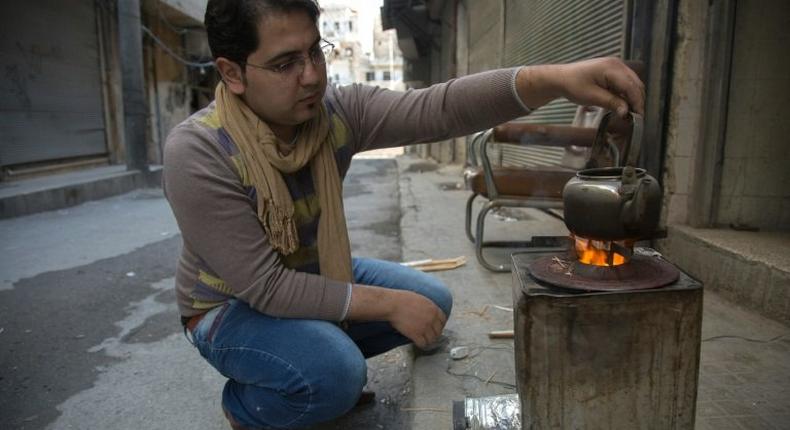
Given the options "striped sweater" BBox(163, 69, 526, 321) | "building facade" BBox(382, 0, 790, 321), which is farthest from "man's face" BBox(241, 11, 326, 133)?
"building facade" BBox(382, 0, 790, 321)

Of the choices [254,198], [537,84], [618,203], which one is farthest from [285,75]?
[618,203]

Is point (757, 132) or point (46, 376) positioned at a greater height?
point (757, 132)

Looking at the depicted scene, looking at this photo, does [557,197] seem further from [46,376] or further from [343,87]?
[46,376]

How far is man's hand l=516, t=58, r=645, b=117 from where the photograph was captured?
1.32 m

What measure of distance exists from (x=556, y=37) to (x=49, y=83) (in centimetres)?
858

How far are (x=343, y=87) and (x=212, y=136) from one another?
0.57 m

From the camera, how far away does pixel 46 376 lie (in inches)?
94.8

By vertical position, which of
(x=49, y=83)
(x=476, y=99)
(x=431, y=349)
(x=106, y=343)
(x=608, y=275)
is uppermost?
(x=49, y=83)

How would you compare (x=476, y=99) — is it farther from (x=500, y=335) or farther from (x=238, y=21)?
(x=500, y=335)

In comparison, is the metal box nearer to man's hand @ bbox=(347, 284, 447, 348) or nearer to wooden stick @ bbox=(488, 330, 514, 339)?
man's hand @ bbox=(347, 284, 447, 348)

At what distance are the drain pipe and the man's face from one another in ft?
29.2

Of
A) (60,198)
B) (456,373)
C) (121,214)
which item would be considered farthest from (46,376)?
(60,198)

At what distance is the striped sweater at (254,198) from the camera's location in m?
1.49

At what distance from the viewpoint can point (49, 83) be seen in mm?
9203
